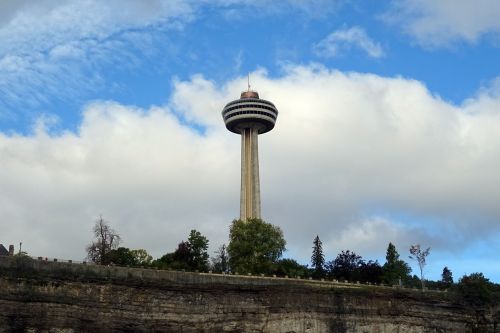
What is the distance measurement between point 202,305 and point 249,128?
61.0 m

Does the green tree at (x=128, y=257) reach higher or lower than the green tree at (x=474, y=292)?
higher

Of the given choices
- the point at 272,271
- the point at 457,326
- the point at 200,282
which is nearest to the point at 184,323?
the point at 200,282

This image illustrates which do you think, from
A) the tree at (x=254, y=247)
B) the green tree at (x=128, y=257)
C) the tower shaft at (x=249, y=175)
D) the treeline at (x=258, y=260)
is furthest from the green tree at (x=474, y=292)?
the tower shaft at (x=249, y=175)

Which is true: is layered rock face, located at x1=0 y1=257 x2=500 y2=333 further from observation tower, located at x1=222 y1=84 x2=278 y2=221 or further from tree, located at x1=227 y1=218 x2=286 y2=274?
observation tower, located at x1=222 y1=84 x2=278 y2=221

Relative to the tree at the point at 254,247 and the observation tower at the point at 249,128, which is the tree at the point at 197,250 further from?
the observation tower at the point at 249,128

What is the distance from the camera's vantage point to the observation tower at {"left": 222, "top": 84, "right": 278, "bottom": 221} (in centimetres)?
10412

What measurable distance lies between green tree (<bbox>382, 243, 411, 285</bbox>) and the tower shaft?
2211 centimetres

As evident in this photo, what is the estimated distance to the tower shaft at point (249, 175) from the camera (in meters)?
103

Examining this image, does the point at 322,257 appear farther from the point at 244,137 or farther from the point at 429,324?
the point at 429,324

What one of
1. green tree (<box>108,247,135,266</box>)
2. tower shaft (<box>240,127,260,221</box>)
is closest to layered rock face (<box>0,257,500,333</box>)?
green tree (<box>108,247,135,266</box>)

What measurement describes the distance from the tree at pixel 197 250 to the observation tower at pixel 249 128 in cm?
3075

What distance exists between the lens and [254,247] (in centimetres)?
7225

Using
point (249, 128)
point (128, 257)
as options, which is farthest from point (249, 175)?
point (128, 257)

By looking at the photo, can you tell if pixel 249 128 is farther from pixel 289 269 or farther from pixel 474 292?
pixel 474 292
